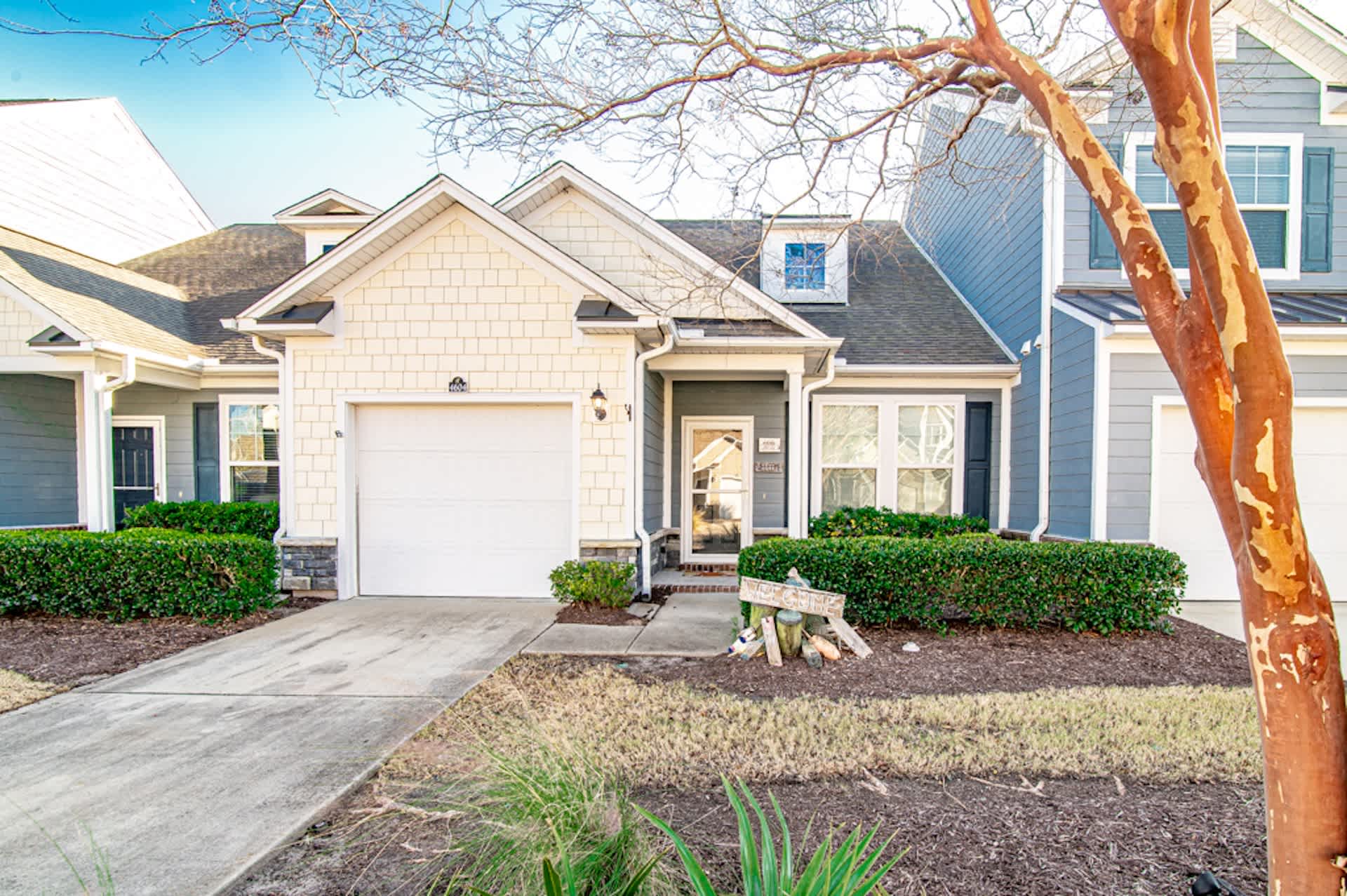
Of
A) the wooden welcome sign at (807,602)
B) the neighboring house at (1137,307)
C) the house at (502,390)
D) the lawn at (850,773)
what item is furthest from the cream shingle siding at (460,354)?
the neighboring house at (1137,307)

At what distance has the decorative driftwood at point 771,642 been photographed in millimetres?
5254

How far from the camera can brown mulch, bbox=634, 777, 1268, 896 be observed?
2441 millimetres

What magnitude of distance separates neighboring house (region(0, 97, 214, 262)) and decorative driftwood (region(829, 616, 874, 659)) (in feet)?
46.6

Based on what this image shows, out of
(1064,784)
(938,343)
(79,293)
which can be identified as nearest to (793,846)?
(1064,784)

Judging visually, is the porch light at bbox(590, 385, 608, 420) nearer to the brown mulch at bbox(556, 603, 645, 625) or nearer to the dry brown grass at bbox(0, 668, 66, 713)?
the brown mulch at bbox(556, 603, 645, 625)

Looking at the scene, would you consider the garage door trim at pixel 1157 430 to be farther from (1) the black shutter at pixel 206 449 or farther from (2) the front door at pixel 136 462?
(2) the front door at pixel 136 462

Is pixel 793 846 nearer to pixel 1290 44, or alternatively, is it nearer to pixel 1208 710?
pixel 1208 710

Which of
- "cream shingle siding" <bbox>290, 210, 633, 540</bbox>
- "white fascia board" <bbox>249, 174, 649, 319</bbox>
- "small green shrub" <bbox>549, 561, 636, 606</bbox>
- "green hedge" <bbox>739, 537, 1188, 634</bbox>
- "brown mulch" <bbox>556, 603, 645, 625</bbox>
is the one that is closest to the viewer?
"green hedge" <bbox>739, 537, 1188, 634</bbox>

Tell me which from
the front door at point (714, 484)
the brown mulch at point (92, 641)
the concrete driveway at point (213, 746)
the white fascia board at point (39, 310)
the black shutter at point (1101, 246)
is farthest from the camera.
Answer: the front door at point (714, 484)

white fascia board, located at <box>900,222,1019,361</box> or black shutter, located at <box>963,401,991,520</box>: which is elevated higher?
white fascia board, located at <box>900,222,1019,361</box>

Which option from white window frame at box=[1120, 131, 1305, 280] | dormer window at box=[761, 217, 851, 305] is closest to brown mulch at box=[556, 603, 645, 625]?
dormer window at box=[761, 217, 851, 305]

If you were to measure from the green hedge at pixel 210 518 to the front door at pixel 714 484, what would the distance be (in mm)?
5444

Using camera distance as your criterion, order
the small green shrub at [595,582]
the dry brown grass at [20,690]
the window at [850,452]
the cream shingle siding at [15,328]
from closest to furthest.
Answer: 1. the dry brown grass at [20,690]
2. the small green shrub at [595,582]
3. the cream shingle siding at [15,328]
4. the window at [850,452]

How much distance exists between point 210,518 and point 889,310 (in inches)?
395
